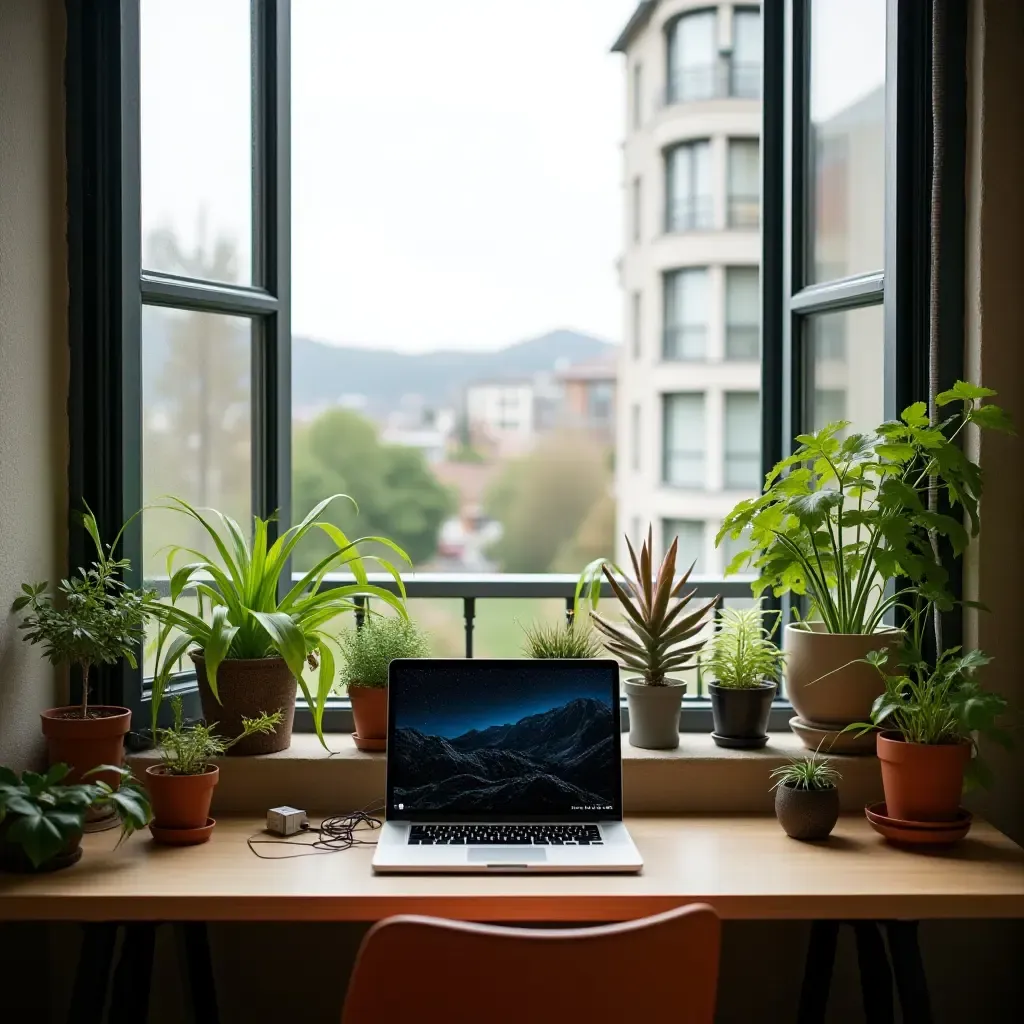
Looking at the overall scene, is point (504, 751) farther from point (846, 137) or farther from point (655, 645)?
point (846, 137)

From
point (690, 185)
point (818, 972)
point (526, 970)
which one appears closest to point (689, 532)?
point (690, 185)

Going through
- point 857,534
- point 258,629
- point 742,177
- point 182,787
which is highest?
point 742,177

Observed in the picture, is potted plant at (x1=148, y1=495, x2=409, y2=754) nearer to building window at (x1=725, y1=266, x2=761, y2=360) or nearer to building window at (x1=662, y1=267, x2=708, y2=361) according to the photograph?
building window at (x1=725, y1=266, x2=761, y2=360)

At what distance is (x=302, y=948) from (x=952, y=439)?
171cm

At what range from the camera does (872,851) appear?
5.80 feet

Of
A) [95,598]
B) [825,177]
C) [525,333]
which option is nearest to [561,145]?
[525,333]

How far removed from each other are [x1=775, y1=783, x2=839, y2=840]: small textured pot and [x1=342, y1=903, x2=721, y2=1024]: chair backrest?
0.64 metres

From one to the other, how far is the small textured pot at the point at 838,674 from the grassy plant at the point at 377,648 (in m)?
0.77

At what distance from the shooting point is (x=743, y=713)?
2.08m

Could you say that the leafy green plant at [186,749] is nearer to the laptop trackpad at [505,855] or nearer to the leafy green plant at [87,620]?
the leafy green plant at [87,620]

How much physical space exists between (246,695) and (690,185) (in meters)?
10.9

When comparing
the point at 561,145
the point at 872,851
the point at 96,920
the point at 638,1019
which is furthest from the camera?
the point at 561,145

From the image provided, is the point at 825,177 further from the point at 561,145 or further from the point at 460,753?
the point at 561,145

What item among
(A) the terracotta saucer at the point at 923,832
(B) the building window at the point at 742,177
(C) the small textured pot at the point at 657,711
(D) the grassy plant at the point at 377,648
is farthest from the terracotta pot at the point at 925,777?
(B) the building window at the point at 742,177
